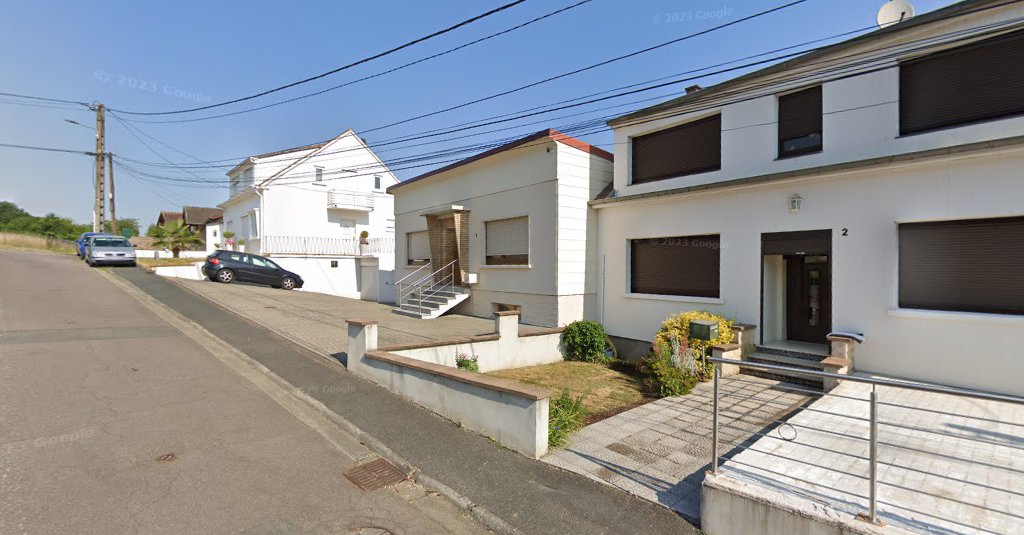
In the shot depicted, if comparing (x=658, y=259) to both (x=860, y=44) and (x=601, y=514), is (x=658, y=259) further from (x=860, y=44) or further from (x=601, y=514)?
(x=601, y=514)

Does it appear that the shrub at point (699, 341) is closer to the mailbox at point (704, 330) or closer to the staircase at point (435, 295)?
the mailbox at point (704, 330)

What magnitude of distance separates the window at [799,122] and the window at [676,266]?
230 centimetres

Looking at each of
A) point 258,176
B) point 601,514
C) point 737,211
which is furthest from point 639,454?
point 258,176

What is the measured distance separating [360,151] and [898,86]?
29.6 meters

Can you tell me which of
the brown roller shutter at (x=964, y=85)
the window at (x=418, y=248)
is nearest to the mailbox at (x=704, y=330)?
the brown roller shutter at (x=964, y=85)

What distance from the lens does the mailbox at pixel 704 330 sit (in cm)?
803

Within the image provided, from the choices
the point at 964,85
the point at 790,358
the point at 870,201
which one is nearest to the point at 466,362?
the point at 790,358

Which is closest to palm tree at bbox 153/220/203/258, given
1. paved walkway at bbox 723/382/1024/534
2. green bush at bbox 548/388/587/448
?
green bush at bbox 548/388/587/448

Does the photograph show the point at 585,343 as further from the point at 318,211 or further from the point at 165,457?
the point at 318,211

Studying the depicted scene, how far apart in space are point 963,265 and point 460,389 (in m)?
8.03

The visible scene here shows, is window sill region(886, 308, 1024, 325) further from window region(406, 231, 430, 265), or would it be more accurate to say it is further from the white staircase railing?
window region(406, 231, 430, 265)

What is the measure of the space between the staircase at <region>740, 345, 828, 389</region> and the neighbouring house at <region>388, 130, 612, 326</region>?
14.6 ft

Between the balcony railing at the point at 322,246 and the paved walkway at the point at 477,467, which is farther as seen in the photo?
the balcony railing at the point at 322,246

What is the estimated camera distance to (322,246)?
85.7 feet
